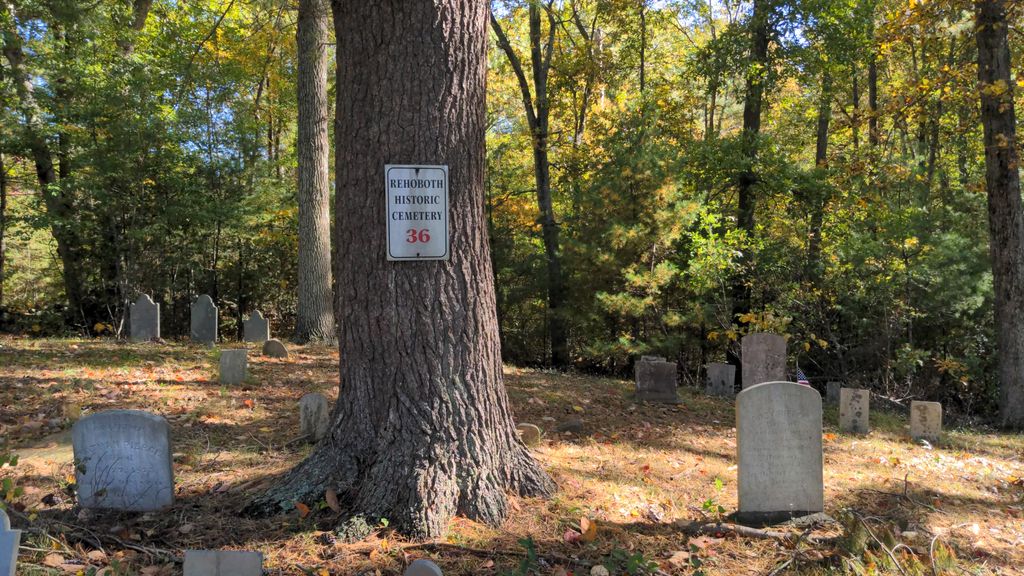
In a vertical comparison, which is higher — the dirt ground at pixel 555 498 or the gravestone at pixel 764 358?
the gravestone at pixel 764 358

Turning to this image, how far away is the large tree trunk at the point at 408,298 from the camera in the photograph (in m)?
3.87

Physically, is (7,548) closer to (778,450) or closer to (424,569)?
(424,569)

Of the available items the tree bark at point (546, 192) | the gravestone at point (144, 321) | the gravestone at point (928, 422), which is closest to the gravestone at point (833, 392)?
the gravestone at point (928, 422)

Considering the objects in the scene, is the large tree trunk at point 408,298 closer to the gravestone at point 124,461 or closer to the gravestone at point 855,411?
the gravestone at point 124,461

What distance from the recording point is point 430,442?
12.6 feet

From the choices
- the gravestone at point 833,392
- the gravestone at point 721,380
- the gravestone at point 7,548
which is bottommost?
the gravestone at point 833,392

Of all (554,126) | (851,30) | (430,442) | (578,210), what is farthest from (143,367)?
(554,126)

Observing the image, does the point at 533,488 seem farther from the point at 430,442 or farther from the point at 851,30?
the point at 851,30

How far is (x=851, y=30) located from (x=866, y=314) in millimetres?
6272

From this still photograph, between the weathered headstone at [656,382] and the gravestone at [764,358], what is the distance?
1.17m

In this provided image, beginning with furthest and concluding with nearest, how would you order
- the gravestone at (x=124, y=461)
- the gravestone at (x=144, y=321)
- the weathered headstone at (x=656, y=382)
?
1. the gravestone at (x=144, y=321)
2. the weathered headstone at (x=656, y=382)
3. the gravestone at (x=124, y=461)

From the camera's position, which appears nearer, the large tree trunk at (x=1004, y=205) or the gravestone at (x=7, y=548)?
the gravestone at (x=7, y=548)

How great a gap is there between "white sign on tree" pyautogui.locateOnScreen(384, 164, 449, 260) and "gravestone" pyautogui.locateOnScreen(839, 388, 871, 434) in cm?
676

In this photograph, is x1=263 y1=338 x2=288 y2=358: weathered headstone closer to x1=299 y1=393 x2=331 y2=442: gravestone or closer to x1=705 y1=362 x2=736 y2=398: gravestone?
x1=299 y1=393 x2=331 y2=442: gravestone
